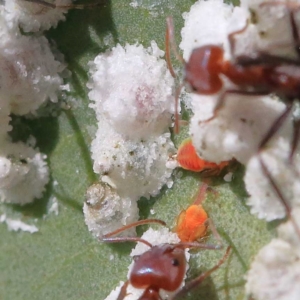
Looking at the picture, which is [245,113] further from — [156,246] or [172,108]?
[156,246]

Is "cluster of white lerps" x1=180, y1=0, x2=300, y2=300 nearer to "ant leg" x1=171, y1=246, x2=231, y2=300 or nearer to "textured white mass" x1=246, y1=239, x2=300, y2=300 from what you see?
"textured white mass" x1=246, y1=239, x2=300, y2=300

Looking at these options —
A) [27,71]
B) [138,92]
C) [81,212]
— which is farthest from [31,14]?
[81,212]

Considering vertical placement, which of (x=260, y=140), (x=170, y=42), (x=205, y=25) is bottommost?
(x=260, y=140)

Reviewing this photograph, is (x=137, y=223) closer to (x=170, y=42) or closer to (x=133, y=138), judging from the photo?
(x=133, y=138)

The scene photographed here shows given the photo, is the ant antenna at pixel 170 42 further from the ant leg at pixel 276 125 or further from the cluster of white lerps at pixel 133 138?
the ant leg at pixel 276 125

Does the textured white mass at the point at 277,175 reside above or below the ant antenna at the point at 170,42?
below

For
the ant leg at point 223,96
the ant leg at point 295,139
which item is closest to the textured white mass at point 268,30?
the ant leg at point 223,96

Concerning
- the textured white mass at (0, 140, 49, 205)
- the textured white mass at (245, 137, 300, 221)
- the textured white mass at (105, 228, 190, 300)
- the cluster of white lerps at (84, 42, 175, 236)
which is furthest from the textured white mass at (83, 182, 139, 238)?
the textured white mass at (245, 137, 300, 221)
